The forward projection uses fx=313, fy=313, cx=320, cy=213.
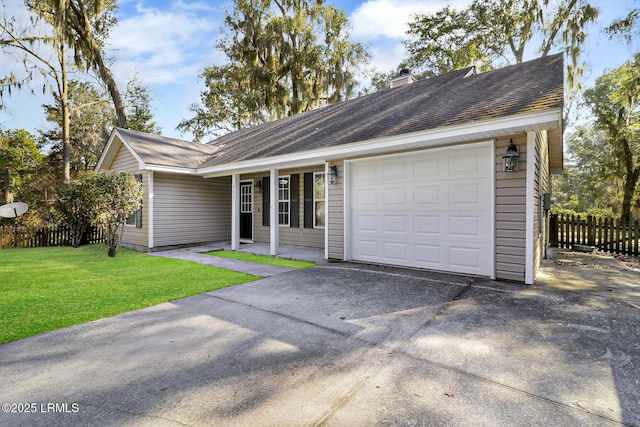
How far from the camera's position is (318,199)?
353 inches

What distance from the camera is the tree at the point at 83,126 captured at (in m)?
18.1

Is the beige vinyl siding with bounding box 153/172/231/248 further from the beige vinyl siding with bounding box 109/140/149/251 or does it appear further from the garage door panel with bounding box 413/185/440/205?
the garage door panel with bounding box 413/185/440/205

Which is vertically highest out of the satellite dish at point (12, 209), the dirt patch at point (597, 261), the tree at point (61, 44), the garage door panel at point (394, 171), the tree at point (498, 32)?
the tree at point (498, 32)

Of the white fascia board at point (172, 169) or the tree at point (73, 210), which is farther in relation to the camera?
the tree at point (73, 210)

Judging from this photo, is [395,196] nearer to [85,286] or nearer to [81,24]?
[85,286]

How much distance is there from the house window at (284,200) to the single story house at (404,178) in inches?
1.4

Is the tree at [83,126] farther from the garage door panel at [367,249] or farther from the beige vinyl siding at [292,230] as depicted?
the garage door panel at [367,249]

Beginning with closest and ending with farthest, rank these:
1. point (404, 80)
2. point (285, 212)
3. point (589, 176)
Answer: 1. point (285, 212)
2. point (404, 80)
3. point (589, 176)

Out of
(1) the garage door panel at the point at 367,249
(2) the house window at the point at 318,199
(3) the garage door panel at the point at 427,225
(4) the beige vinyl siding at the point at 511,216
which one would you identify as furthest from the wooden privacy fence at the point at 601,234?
(2) the house window at the point at 318,199

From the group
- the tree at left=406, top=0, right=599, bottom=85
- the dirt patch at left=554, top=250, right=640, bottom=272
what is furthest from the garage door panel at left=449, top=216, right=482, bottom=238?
the tree at left=406, top=0, right=599, bottom=85

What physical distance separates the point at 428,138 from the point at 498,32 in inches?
599

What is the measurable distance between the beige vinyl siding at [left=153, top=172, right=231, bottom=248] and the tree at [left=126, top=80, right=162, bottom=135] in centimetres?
1385

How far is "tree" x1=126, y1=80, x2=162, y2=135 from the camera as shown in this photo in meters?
20.5

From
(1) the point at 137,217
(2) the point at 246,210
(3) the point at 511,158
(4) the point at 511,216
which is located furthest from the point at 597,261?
(1) the point at 137,217
